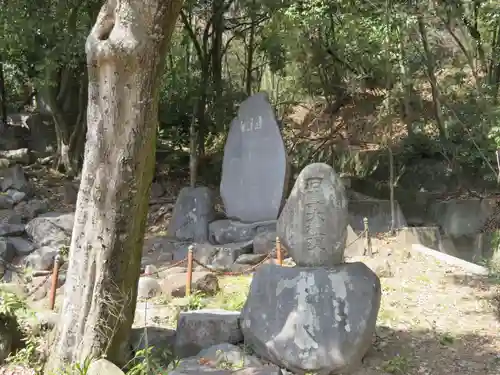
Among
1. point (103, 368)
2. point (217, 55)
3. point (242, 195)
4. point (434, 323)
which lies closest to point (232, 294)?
point (434, 323)

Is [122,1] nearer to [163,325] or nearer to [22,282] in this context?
[163,325]

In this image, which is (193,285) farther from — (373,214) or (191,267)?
(373,214)

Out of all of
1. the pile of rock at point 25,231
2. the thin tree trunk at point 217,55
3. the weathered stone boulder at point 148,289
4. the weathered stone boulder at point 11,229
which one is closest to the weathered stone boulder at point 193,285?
the weathered stone boulder at point 148,289

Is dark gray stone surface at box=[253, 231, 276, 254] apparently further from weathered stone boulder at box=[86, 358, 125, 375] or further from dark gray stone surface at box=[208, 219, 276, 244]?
weathered stone boulder at box=[86, 358, 125, 375]

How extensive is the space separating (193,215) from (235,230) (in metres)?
1.00

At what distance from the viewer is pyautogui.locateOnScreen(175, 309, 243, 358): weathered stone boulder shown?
5094 millimetres

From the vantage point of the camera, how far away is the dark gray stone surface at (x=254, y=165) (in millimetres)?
10520

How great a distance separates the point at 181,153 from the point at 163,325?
960cm

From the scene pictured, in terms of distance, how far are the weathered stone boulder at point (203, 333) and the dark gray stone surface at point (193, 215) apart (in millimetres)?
5341

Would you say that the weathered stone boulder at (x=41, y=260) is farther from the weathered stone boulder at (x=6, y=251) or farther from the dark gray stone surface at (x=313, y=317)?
the dark gray stone surface at (x=313, y=317)

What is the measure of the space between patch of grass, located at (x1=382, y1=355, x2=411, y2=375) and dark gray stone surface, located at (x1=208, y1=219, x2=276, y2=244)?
4.96 metres

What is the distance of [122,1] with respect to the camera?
168 inches

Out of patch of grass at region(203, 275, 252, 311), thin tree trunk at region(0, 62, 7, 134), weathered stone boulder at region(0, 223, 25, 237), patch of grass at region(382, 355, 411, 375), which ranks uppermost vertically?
thin tree trunk at region(0, 62, 7, 134)

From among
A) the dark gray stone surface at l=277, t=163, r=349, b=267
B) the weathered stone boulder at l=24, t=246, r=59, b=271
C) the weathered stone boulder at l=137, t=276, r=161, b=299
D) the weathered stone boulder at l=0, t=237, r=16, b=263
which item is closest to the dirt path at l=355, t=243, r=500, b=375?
the dark gray stone surface at l=277, t=163, r=349, b=267
